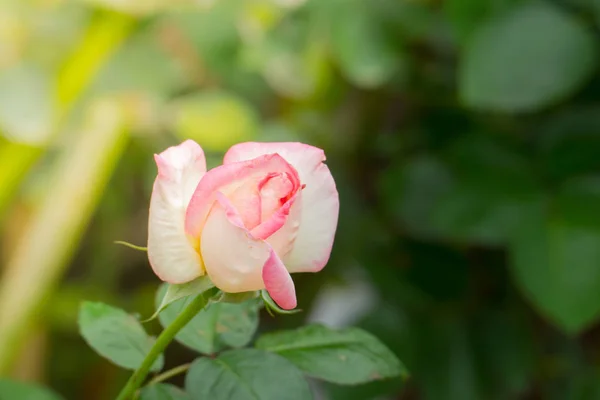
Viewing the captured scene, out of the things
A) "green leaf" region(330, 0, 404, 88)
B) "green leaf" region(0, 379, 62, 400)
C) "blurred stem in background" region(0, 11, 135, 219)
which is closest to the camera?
"green leaf" region(0, 379, 62, 400)

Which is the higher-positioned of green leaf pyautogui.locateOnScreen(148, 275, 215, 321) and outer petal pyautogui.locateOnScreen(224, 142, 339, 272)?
outer petal pyautogui.locateOnScreen(224, 142, 339, 272)

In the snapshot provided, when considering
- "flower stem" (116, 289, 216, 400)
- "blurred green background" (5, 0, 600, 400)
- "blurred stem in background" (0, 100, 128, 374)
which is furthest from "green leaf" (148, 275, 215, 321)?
"blurred stem in background" (0, 100, 128, 374)

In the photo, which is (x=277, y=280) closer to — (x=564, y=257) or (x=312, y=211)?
(x=312, y=211)

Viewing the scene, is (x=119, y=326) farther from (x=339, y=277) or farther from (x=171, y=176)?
(x=339, y=277)

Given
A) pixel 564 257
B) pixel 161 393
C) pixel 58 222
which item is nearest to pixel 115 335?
pixel 161 393

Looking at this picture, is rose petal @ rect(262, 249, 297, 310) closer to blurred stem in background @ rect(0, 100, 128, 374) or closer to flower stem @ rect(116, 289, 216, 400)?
flower stem @ rect(116, 289, 216, 400)

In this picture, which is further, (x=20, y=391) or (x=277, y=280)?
(x=20, y=391)
